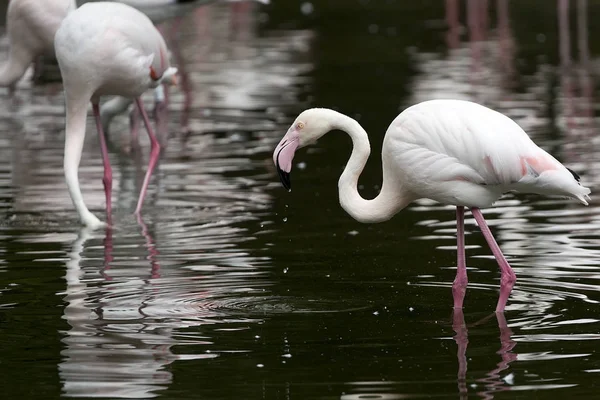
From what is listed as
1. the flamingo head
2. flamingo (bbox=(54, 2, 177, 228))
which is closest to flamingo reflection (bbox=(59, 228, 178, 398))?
the flamingo head

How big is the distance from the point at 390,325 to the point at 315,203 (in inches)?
135

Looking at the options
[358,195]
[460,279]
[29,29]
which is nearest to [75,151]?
[29,29]

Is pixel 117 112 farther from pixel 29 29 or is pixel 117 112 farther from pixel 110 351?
pixel 110 351

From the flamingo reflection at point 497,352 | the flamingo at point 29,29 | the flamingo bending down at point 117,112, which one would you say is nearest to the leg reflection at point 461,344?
the flamingo reflection at point 497,352

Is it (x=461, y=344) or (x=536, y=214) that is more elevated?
(x=461, y=344)

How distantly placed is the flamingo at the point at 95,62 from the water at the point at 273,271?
43cm

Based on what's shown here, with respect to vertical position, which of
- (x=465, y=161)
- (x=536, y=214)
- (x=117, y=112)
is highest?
(x=465, y=161)

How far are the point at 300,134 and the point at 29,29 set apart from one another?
482 cm

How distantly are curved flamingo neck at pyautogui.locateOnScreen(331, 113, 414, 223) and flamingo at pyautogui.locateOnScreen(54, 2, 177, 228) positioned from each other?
246 centimetres

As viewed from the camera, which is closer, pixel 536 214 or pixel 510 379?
pixel 510 379

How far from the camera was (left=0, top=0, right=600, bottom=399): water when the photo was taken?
5410 millimetres

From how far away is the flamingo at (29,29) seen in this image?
10.8 metres

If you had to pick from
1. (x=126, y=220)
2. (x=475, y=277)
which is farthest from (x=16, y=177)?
(x=475, y=277)

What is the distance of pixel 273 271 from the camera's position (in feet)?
24.1
